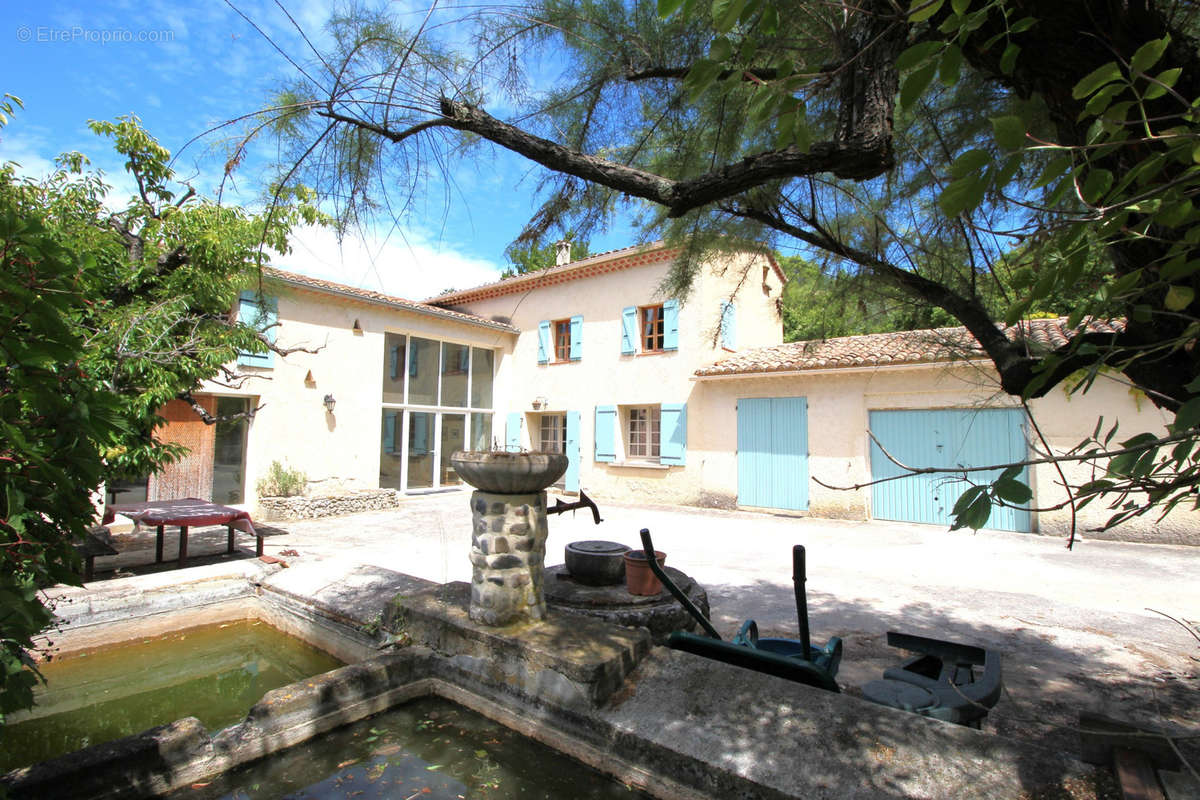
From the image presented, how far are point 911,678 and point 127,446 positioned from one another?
606cm

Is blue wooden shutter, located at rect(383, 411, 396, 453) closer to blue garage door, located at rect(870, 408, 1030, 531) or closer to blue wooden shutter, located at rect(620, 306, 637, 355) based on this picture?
blue wooden shutter, located at rect(620, 306, 637, 355)

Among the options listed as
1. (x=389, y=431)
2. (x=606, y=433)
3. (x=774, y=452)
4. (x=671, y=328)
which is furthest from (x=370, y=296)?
(x=774, y=452)

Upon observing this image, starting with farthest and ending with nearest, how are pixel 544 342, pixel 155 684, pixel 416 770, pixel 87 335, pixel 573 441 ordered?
1. pixel 544 342
2. pixel 573 441
3. pixel 87 335
4. pixel 155 684
5. pixel 416 770

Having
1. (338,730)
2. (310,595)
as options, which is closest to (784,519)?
(310,595)

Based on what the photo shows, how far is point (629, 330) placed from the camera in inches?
487

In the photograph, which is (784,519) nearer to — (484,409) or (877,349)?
(877,349)

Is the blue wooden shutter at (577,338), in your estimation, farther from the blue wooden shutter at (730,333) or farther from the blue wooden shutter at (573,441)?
the blue wooden shutter at (730,333)

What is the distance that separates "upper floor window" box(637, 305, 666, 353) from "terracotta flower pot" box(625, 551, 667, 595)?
8.88 m

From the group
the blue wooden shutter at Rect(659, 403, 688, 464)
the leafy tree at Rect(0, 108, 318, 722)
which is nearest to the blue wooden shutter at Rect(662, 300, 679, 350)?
the blue wooden shutter at Rect(659, 403, 688, 464)

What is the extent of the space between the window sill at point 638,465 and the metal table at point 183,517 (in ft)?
24.0

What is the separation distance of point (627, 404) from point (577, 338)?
6.79 ft

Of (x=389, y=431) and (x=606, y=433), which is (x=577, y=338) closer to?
(x=606, y=433)

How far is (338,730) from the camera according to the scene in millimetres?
2795

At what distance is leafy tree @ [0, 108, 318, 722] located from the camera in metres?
1.22
